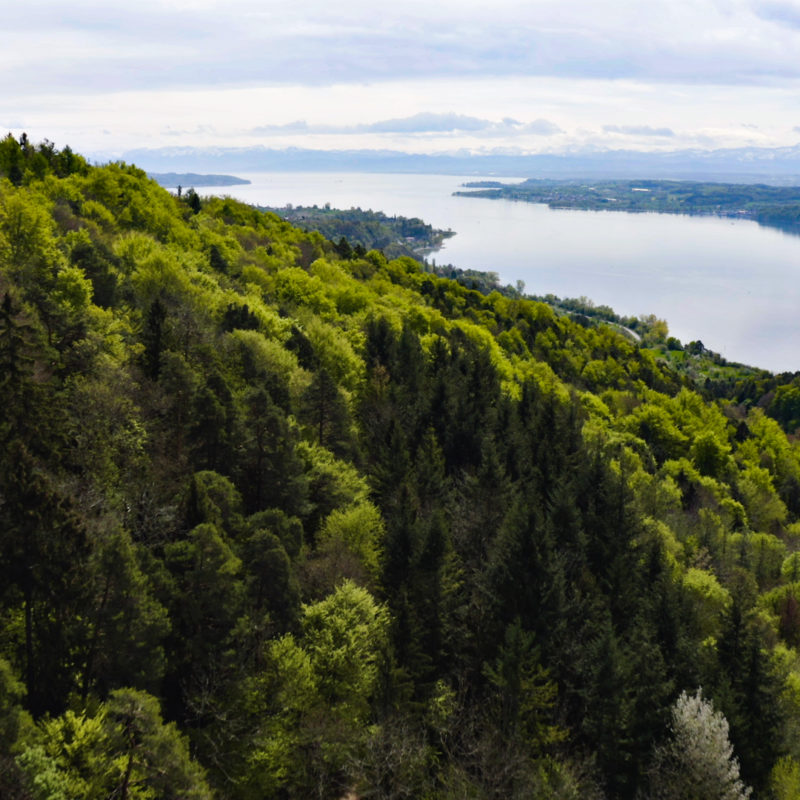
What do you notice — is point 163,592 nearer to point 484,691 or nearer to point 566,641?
point 484,691

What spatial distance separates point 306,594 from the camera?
21453 millimetres

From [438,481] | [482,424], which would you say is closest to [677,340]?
[482,424]

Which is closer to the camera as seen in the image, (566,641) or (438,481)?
(566,641)

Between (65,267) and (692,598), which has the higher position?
(65,267)

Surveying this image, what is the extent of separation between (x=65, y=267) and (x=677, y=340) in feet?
453

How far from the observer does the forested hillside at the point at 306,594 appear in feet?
49.7

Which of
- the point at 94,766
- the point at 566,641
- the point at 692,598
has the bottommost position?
the point at 692,598

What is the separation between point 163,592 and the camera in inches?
659

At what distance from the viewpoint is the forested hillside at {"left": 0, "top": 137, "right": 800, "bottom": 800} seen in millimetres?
15156

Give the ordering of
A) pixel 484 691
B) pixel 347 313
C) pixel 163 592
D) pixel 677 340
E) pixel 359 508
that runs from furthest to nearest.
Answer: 1. pixel 677 340
2. pixel 347 313
3. pixel 359 508
4. pixel 484 691
5. pixel 163 592

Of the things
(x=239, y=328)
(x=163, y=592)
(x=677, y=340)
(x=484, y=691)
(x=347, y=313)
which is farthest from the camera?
(x=677, y=340)

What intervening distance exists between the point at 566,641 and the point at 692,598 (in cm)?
1150

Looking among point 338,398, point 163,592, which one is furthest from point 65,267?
point 163,592

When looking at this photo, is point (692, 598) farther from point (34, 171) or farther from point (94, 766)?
point (34, 171)
